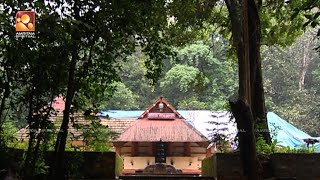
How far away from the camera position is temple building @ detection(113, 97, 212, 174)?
1638cm

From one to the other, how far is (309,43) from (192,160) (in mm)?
16189

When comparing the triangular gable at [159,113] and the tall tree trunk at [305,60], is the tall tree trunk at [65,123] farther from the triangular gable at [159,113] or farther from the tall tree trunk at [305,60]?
the tall tree trunk at [305,60]

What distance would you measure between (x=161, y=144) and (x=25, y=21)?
13708mm

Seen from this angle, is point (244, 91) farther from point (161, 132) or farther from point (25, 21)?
point (161, 132)

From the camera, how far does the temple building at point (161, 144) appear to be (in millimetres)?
16375

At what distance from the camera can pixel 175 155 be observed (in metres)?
17.3

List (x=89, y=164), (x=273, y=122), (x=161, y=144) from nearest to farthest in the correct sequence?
(x=89, y=164), (x=273, y=122), (x=161, y=144)

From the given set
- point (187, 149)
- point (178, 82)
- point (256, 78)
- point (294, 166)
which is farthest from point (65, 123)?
point (178, 82)

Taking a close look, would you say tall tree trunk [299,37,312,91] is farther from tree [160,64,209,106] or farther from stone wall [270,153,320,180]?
stone wall [270,153,320,180]

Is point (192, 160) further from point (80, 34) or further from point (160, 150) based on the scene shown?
point (80, 34)

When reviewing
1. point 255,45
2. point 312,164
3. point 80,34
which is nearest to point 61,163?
point 80,34

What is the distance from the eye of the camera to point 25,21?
3703 millimetres

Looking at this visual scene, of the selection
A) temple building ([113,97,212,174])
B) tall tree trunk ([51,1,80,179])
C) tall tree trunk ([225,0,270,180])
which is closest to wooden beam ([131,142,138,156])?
temple building ([113,97,212,174])

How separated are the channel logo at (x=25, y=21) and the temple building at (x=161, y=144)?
12595 millimetres
